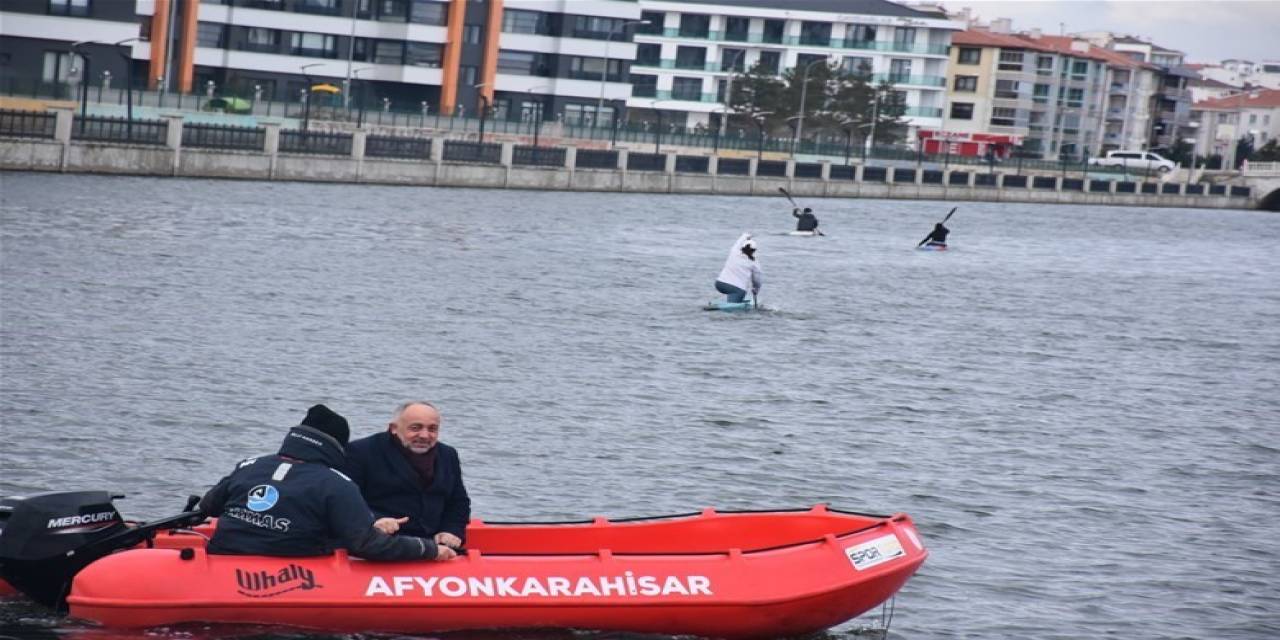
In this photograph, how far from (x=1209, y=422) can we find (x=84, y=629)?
18439 millimetres

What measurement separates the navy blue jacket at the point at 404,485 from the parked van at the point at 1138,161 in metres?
126

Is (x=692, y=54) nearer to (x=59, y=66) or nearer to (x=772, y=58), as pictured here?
(x=772, y=58)

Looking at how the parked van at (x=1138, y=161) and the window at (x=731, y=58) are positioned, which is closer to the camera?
the parked van at (x=1138, y=161)

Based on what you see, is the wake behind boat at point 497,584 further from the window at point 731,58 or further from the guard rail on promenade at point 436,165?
the window at point 731,58

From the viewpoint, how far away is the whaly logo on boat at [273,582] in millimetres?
12094

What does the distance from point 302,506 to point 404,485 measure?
0.79 m

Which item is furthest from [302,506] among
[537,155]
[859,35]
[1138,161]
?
[1138,161]

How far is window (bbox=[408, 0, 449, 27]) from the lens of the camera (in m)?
104

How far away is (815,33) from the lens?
141 m

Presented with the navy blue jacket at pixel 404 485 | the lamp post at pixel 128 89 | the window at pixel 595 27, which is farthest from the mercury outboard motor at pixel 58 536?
the window at pixel 595 27

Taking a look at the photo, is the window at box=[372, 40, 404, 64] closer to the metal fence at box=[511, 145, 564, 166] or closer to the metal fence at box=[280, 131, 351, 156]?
the metal fence at box=[511, 145, 564, 166]

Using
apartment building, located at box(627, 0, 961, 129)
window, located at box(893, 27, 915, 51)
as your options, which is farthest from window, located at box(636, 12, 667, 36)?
window, located at box(893, 27, 915, 51)

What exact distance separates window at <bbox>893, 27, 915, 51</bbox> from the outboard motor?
134 m

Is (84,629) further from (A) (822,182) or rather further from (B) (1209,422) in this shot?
(A) (822,182)
